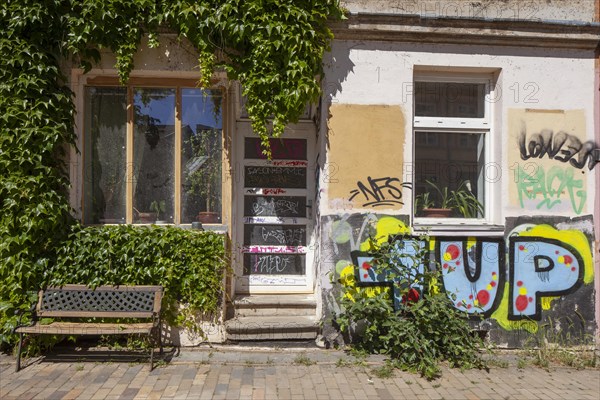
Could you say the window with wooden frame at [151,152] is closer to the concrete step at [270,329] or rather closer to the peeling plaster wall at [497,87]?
the concrete step at [270,329]

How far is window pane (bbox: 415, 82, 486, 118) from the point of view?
632 cm

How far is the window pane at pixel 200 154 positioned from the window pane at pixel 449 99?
2.59 metres

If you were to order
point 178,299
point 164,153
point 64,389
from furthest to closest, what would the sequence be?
point 164,153 < point 178,299 < point 64,389

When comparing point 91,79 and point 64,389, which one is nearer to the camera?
point 64,389

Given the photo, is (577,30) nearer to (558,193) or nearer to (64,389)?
(558,193)

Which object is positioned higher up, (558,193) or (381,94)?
(381,94)

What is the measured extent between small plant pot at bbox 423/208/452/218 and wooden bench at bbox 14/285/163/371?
11.1ft

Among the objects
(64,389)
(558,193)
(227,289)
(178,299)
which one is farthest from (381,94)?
(64,389)

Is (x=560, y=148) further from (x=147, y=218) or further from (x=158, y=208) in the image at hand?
(x=147, y=218)

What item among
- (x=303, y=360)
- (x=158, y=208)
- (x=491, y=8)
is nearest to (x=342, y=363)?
(x=303, y=360)

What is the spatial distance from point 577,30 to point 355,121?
2.96 meters

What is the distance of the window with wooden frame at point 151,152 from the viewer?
6.16 metres

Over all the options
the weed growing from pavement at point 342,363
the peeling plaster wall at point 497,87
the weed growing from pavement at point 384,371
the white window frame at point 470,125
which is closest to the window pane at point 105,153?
the peeling plaster wall at point 497,87

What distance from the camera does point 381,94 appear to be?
19.7 feet
